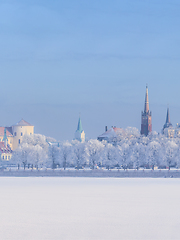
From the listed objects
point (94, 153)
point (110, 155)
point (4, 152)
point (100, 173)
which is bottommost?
point (100, 173)

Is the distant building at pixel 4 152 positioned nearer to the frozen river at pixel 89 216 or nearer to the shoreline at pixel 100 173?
the shoreline at pixel 100 173

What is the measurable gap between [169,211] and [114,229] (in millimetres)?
10358

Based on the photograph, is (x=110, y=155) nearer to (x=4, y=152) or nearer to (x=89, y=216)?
(x=4, y=152)

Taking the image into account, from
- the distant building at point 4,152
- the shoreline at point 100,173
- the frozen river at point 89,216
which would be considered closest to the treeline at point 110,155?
the shoreline at point 100,173

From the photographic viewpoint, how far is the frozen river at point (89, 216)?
107 feet

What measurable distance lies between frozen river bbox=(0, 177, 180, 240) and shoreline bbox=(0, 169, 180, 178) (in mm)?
44017

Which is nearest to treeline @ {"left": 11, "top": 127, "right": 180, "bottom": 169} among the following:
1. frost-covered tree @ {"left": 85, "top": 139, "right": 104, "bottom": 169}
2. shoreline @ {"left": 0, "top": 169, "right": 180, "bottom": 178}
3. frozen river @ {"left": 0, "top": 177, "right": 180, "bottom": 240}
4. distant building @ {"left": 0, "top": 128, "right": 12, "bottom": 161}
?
frost-covered tree @ {"left": 85, "top": 139, "right": 104, "bottom": 169}

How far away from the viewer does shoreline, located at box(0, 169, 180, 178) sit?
4023 inches

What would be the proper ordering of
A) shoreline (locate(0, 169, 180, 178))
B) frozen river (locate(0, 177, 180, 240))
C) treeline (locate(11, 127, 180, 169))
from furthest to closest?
treeline (locate(11, 127, 180, 169)) → shoreline (locate(0, 169, 180, 178)) → frozen river (locate(0, 177, 180, 240))

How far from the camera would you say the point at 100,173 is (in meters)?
106

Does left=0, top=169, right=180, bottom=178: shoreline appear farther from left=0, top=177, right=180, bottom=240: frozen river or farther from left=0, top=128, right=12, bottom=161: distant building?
left=0, top=128, right=12, bottom=161: distant building

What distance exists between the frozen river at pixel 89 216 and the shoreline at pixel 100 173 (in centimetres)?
4402

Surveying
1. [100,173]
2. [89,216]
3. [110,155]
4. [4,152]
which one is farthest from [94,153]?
[89,216]

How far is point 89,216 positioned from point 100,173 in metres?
66.0
